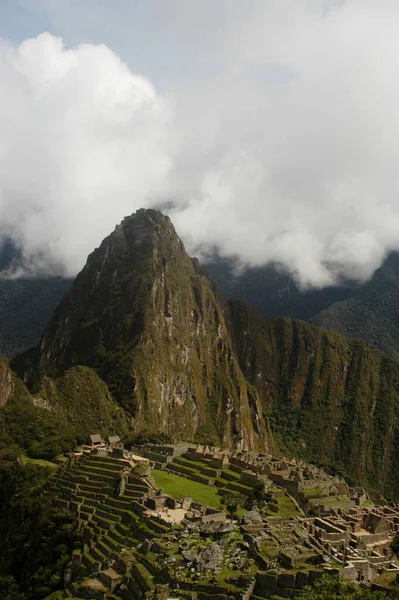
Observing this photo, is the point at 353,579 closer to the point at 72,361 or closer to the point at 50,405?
the point at 50,405

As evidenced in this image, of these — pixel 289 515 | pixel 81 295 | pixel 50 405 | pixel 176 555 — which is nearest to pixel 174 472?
pixel 289 515

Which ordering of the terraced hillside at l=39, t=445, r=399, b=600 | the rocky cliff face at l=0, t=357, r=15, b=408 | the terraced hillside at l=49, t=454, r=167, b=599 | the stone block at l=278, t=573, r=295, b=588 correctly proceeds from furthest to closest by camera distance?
the rocky cliff face at l=0, t=357, r=15, b=408, the terraced hillside at l=49, t=454, r=167, b=599, the terraced hillside at l=39, t=445, r=399, b=600, the stone block at l=278, t=573, r=295, b=588

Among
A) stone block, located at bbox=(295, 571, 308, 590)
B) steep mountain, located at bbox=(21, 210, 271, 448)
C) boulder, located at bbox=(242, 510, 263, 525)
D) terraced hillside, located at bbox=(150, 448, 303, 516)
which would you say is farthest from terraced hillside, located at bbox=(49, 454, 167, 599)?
steep mountain, located at bbox=(21, 210, 271, 448)

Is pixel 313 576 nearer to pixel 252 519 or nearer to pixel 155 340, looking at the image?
pixel 252 519

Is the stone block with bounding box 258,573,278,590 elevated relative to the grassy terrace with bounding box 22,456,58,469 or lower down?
lower down

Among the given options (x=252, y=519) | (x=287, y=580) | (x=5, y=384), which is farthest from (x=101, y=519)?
(x=5, y=384)

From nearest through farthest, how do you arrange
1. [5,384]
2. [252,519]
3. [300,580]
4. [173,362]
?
[300,580] < [252,519] < [5,384] < [173,362]

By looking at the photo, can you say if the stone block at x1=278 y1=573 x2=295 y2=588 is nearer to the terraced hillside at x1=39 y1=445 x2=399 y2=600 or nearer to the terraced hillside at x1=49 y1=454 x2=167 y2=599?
the terraced hillside at x1=39 y1=445 x2=399 y2=600
